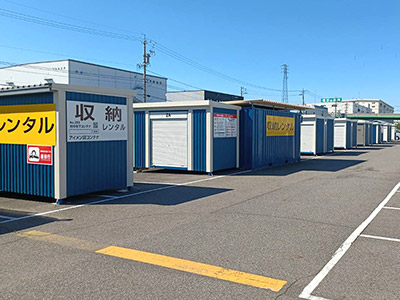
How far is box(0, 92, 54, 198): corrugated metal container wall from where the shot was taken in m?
9.40

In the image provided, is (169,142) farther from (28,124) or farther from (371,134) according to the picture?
(371,134)

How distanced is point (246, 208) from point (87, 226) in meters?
3.46

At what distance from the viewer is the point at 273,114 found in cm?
1911

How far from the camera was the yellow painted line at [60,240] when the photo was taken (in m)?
5.95

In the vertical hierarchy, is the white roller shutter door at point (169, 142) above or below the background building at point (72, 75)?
below

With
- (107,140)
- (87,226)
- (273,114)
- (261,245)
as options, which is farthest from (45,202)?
(273,114)

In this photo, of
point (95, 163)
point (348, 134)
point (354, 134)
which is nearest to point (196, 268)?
point (95, 163)

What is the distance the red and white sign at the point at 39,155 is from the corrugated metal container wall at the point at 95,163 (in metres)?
0.43

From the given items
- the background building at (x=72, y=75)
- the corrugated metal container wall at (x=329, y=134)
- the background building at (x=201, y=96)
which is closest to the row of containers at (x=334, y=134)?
the corrugated metal container wall at (x=329, y=134)

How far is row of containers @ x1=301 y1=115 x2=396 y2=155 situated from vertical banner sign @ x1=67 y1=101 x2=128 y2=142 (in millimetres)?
19201

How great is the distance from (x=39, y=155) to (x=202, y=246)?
5.53m

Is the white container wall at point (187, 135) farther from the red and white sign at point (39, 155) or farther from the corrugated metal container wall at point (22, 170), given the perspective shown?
the red and white sign at point (39, 155)

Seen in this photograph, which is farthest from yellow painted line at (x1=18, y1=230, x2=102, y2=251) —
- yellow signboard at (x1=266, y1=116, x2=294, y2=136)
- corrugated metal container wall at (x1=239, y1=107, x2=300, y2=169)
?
yellow signboard at (x1=266, y1=116, x2=294, y2=136)

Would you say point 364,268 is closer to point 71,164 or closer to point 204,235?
point 204,235
